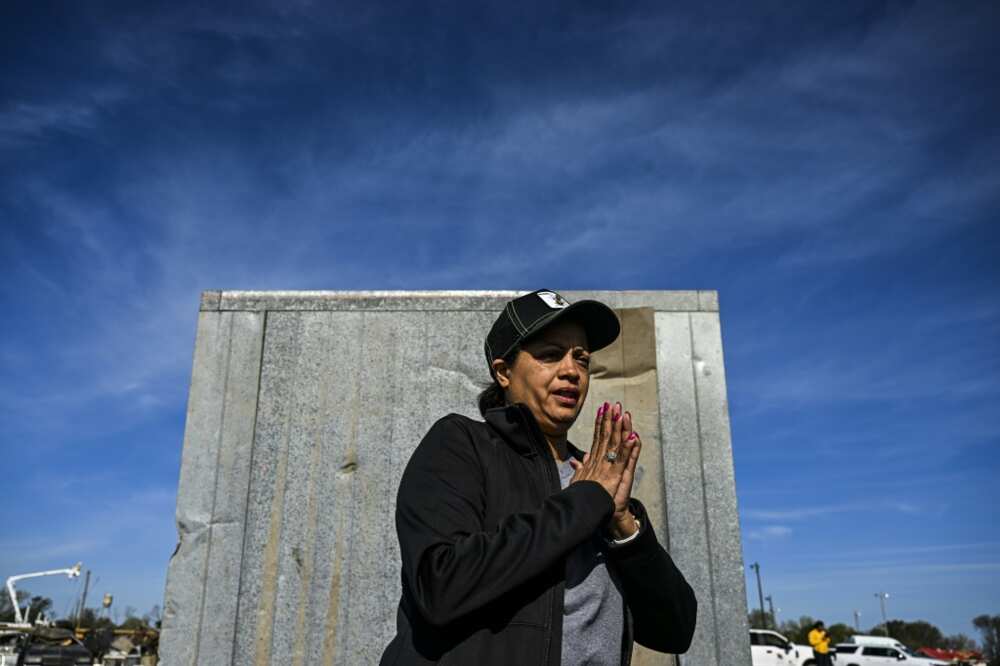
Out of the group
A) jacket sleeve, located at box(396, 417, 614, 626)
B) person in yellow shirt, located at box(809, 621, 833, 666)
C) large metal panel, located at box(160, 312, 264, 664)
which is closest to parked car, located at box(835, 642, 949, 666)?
person in yellow shirt, located at box(809, 621, 833, 666)

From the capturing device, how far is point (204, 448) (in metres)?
4.21

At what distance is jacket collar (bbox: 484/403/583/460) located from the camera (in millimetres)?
1857

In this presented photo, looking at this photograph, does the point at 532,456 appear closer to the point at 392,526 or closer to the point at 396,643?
the point at 396,643

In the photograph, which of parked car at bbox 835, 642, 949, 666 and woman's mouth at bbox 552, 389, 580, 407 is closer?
woman's mouth at bbox 552, 389, 580, 407

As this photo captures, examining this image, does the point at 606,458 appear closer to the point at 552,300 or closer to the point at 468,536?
the point at 468,536

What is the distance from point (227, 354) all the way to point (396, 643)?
311 cm

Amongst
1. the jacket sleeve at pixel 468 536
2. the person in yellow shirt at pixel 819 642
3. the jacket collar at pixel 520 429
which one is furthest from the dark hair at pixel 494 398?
the person in yellow shirt at pixel 819 642

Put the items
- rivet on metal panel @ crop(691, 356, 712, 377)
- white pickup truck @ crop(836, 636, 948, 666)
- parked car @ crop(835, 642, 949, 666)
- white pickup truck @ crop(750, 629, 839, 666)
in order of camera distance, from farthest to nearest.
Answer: white pickup truck @ crop(836, 636, 948, 666) → parked car @ crop(835, 642, 949, 666) → white pickup truck @ crop(750, 629, 839, 666) → rivet on metal panel @ crop(691, 356, 712, 377)

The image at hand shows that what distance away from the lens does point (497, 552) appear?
1.48 m

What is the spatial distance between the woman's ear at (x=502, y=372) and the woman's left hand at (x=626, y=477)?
45 centimetres

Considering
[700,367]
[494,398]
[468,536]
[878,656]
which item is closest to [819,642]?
[878,656]

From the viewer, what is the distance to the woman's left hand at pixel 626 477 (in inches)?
65.4

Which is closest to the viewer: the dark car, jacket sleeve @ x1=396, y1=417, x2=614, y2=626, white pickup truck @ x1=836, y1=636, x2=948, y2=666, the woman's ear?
jacket sleeve @ x1=396, y1=417, x2=614, y2=626

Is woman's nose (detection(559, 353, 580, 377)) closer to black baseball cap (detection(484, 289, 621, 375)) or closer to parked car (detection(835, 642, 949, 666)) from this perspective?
black baseball cap (detection(484, 289, 621, 375))
